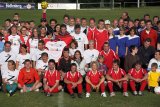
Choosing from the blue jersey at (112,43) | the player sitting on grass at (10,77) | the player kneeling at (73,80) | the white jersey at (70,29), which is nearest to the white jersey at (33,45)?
the player sitting on grass at (10,77)

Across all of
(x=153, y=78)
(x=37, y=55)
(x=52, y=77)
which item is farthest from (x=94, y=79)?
(x=37, y=55)

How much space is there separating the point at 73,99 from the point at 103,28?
3.36m

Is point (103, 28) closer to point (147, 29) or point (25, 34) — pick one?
point (147, 29)

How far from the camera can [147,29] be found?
11.7 m

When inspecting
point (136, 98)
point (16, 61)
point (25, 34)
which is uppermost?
point (25, 34)

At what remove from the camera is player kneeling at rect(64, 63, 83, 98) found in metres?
9.60

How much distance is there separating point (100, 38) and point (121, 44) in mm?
745

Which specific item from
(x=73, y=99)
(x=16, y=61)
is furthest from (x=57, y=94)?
(x=16, y=61)

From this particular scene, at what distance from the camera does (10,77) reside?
10125 mm

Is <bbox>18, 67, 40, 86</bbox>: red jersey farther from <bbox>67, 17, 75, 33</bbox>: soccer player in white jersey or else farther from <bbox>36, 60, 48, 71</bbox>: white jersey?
<bbox>67, 17, 75, 33</bbox>: soccer player in white jersey

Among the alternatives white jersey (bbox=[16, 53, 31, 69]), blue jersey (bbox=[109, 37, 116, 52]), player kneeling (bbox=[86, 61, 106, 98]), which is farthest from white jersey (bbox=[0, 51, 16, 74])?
blue jersey (bbox=[109, 37, 116, 52])

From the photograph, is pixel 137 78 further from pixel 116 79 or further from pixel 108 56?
pixel 108 56

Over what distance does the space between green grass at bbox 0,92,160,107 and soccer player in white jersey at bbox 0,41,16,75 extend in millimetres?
1149

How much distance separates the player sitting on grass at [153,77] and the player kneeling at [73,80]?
207 centimetres
